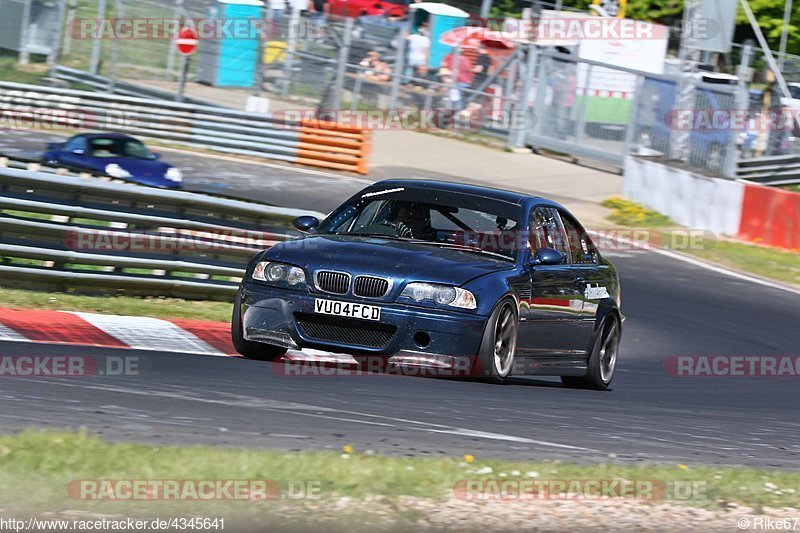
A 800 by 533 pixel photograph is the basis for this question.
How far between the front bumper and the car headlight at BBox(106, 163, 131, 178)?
14.1 m

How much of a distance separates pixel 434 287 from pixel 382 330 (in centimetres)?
41

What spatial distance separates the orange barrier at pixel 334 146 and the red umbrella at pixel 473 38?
21.0 ft

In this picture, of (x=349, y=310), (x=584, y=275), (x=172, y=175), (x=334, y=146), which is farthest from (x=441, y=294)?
(x=334, y=146)

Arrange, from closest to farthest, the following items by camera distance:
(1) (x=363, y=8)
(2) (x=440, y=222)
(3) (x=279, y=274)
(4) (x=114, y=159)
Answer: (3) (x=279, y=274)
(2) (x=440, y=222)
(4) (x=114, y=159)
(1) (x=363, y=8)

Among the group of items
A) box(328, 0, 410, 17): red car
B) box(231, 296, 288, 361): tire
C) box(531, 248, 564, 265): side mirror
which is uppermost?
box(328, 0, 410, 17): red car

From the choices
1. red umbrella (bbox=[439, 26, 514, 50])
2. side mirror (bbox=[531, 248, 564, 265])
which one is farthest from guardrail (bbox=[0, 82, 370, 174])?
side mirror (bbox=[531, 248, 564, 265])

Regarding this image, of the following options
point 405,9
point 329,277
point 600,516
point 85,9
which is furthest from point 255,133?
point 600,516

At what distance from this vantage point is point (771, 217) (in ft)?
70.0

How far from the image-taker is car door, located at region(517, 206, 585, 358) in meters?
8.89

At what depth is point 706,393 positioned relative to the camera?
35.7ft

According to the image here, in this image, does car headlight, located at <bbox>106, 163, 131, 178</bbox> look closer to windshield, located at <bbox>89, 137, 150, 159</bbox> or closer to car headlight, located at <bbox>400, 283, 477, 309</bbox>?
windshield, located at <bbox>89, 137, 150, 159</bbox>

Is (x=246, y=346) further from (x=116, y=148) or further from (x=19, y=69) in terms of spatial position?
(x=19, y=69)

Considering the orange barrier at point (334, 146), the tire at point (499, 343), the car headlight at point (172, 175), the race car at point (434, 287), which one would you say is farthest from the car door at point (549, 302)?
the orange barrier at point (334, 146)

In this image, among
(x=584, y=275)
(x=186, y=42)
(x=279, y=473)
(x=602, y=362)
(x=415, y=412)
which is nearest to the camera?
(x=279, y=473)
